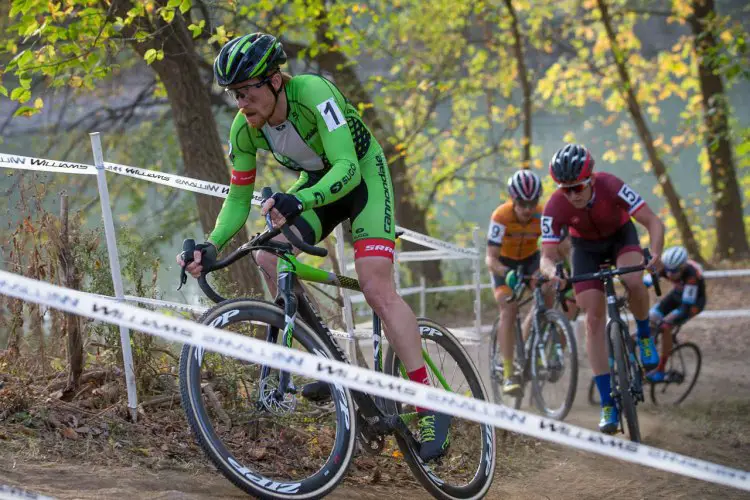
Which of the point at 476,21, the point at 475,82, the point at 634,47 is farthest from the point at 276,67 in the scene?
the point at 634,47

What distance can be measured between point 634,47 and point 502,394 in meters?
15.4

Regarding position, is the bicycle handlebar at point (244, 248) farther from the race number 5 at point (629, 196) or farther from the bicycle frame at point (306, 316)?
the race number 5 at point (629, 196)

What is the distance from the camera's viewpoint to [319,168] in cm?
441

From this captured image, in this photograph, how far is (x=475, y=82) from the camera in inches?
766

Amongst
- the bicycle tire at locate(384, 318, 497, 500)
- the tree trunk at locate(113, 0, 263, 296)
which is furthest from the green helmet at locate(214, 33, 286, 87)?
the tree trunk at locate(113, 0, 263, 296)

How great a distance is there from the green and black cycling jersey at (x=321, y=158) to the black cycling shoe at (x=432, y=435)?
0.80 m

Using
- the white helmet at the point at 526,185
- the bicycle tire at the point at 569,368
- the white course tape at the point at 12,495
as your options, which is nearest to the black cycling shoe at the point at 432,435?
the white course tape at the point at 12,495

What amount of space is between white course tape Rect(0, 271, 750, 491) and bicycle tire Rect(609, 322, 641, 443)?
383cm

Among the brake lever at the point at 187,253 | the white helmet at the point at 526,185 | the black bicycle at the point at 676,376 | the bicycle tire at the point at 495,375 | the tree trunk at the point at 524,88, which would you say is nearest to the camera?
the brake lever at the point at 187,253

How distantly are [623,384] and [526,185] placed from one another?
2.55m

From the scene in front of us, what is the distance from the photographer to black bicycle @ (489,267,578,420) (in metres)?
8.12

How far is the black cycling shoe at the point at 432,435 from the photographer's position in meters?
4.18

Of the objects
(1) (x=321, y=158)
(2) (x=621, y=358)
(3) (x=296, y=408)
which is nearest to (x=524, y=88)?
(2) (x=621, y=358)

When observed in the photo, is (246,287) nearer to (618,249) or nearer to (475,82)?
(618,249)
